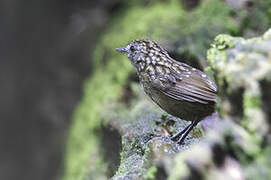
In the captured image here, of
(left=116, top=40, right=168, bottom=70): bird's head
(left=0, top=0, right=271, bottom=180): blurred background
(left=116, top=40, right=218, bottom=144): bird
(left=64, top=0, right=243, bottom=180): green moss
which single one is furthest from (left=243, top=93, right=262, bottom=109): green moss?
(left=0, top=0, right=271, bottom=180): blurred background

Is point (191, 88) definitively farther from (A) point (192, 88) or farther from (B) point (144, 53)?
(B) point (144, 53)

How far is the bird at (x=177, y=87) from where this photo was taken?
12.9 ft

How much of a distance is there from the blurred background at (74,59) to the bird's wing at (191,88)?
1.91m

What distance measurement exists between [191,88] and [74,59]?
448 cm

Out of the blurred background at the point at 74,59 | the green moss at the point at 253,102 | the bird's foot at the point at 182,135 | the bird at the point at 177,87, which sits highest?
the green moss at the point at 253,102

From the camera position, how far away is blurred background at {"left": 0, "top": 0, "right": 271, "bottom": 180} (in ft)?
21.4

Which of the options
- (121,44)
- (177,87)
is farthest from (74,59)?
(177,87)

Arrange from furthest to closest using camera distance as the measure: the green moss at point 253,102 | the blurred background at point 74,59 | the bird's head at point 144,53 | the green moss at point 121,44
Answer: the blurred background at point 74,59, the green moss at point 121,44, the bird's head at point 144,53, the green moss at point 253,102

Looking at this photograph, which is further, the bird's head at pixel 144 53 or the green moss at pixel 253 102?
the bird's head at pixel 144 53

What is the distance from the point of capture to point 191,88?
3994mm

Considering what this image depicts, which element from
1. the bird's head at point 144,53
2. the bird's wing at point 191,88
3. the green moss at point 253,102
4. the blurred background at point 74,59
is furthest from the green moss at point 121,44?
the green moss at point 253,102

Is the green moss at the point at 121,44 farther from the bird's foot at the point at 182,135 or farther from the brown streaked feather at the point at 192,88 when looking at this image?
the brown streaked feather at the point at 192,88

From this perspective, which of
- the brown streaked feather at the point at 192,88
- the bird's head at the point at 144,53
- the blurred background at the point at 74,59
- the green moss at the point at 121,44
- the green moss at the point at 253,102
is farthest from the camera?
the blurred background at the point at 74,59

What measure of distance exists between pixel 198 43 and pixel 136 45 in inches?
76.8
